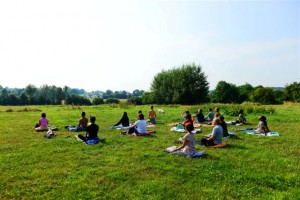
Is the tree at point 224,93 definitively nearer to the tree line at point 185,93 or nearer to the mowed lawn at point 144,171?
the tree line at point 185,93

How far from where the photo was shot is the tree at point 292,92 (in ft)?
339

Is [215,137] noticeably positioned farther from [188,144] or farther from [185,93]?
[185,93]

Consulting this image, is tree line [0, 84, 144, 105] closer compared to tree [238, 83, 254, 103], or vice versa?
tree [238, 83, 254, 103]

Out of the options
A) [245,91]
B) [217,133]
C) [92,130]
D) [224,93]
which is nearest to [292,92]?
[245,91]

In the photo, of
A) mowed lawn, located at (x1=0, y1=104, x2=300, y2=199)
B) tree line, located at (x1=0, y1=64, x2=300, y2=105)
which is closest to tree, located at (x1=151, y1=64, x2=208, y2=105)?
tree line, located at (x1=0, y1=64, x2=300, y2=105)

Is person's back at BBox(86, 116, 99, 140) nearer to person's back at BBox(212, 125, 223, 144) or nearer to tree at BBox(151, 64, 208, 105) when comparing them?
person's back at BBox(212, 125, 223, 144)

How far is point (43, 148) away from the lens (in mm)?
16078

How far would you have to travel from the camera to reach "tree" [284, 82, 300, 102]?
10338cm

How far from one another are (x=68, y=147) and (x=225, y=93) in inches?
3991

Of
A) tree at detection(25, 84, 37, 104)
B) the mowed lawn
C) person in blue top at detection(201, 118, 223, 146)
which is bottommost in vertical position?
the mowed lawn

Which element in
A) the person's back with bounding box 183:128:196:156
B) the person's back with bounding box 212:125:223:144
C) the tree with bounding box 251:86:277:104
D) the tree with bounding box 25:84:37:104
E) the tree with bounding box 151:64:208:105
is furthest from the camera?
the tree with bounding box 25:84:37:104

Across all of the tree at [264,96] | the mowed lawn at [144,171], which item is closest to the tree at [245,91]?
the tree at [264,96]

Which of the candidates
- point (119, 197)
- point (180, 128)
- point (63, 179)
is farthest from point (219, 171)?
point (180, 128)

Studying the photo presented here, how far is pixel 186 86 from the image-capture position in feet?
250
